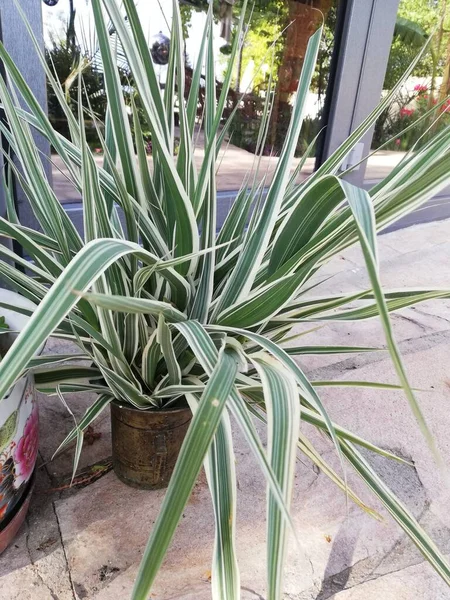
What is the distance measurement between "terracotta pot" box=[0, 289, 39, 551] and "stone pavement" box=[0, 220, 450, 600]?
8 cm

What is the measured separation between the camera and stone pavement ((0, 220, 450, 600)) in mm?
719

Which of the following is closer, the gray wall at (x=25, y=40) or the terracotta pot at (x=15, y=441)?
the terracotta pot at (x=15, y=441)

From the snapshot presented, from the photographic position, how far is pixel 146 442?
80cm

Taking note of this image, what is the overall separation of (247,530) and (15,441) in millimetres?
403

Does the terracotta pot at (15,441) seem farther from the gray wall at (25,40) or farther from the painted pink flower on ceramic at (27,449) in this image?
the gray wall at (25,40)

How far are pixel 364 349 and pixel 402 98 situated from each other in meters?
2.29

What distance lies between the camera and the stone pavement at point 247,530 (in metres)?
0.72

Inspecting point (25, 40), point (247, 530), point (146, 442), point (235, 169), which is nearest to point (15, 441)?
point (146, 442)

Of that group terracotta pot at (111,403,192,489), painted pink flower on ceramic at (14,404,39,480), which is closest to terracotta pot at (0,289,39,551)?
painted pink flower on ceramic at (14,404,39,480)

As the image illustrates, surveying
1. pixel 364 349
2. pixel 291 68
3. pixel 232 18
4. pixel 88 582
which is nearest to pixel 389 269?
pixel 291 68

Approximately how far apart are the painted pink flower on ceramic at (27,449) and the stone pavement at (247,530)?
0.13 meters

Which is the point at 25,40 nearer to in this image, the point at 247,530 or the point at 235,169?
the point at 235,169

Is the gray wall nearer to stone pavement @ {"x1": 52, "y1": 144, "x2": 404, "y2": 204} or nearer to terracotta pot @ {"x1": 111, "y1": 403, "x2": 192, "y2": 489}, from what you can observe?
stone pavement @ {"x1": 52, "y1": 144, "x2": 404, "y2": 204}

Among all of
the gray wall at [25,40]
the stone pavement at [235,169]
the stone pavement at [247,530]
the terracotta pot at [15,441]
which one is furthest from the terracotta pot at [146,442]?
the stone pavement at [235,169]
